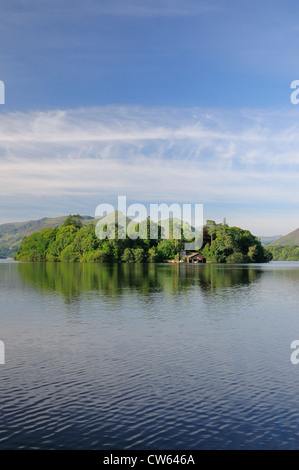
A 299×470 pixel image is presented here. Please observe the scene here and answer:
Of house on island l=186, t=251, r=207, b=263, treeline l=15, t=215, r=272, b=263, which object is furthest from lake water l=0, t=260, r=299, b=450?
house on island l=186, t=251, r=207, b=263

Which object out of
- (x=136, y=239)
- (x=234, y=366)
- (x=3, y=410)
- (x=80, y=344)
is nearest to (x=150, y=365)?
(x=234, y=366)

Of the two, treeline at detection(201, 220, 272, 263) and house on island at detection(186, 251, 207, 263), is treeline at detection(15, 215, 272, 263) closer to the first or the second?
treeline at detection(201, 220, 272, 263)

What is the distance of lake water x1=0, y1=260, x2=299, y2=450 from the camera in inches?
535

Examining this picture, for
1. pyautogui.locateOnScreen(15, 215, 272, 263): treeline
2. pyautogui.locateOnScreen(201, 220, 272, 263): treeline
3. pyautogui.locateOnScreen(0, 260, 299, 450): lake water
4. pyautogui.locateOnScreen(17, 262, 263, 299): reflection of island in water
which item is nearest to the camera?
pyautogui.locateOnScreen(0, 260, 299, 450): lake water

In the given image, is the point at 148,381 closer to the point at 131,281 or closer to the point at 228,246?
the point at 131,281

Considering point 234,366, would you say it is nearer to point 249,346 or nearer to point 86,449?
point 249,346

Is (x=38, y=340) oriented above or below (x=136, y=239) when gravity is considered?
below

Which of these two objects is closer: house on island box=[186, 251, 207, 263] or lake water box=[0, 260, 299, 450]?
lake water box=[0, 260, 299, 450]

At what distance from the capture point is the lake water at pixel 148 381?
13.6m

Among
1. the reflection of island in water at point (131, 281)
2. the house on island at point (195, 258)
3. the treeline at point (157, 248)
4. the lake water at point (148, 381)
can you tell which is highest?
the treeline at point (157, 248)

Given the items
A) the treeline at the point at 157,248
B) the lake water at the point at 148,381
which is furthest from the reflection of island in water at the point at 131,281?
the treeline at the point at 157,248

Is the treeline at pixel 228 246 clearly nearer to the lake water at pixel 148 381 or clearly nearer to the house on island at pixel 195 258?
the house on island at pixel 195 258
